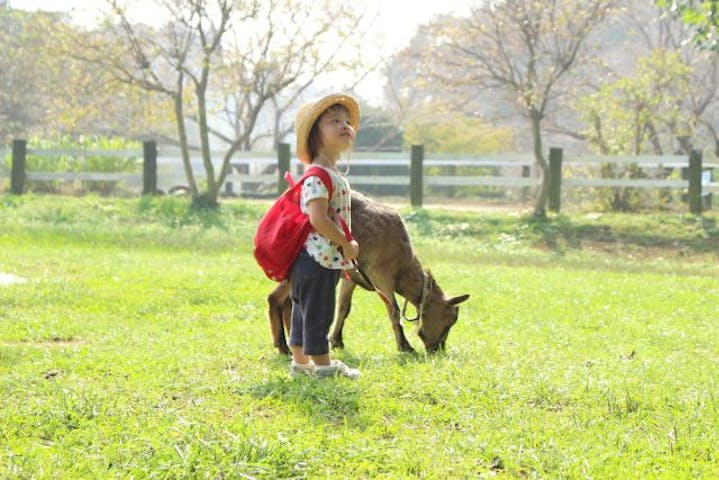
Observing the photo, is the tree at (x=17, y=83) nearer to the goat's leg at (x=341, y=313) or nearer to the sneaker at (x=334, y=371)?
the goat's leg at (x=341, y=313)

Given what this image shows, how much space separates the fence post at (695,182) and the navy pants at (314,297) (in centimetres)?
1664

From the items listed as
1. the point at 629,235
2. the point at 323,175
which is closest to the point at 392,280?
the point at 323,175

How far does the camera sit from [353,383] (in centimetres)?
498

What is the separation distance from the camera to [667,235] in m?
18.3

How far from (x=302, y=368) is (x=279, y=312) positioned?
2.45 feet

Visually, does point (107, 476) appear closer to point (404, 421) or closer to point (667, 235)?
point (404, 421)

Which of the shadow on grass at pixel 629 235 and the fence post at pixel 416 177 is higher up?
the fence post at pixel 416 177

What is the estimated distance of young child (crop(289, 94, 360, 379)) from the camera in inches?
198

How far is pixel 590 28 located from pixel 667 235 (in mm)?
5311

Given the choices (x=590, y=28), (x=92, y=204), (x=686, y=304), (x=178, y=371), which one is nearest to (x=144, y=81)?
(x=92, y=204)

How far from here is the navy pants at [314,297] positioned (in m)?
5.05

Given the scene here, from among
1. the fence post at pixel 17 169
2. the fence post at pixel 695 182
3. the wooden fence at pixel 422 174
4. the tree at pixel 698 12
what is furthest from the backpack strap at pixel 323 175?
the fence post at pixel 17 169

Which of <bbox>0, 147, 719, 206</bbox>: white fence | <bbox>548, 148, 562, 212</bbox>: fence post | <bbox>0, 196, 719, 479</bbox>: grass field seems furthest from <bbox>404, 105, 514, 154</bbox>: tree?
<bbox>0, 196, 719, 479</bbox>: grass field

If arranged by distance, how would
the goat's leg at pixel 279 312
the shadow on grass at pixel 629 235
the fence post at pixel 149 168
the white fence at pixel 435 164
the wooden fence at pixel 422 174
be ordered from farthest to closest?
the fence post at pixel 149 168 < the white fence at pixel 435 164 < the wooden fence at pixel 422 174 < the shadow on grass at pixel 629 235 < the goat's leg at pixel 279 312
